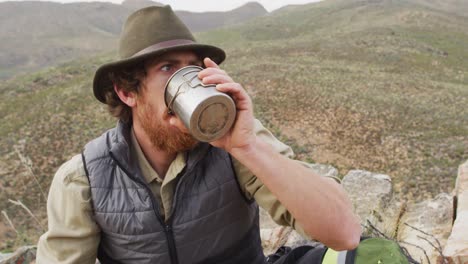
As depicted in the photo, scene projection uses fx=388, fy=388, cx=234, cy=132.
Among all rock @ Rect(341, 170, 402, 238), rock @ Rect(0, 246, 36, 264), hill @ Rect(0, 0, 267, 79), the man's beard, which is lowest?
hill @ Rect(0, 0, 267, 79)

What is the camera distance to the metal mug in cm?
146

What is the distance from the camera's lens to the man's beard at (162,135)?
195cm

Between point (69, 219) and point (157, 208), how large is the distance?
439mm

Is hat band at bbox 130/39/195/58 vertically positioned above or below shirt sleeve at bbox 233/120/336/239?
above

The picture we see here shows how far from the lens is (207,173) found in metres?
2.14

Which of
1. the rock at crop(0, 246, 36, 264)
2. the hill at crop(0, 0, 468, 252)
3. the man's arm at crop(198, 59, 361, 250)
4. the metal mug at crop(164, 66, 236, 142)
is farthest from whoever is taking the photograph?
the hill at crop(0, 0, 468, 252)

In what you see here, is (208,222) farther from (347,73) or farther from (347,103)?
(347,73)

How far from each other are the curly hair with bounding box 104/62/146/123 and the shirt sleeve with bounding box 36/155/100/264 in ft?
1.45

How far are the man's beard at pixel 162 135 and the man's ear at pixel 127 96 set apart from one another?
0.10 meters

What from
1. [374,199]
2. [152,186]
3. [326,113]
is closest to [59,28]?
[326,113]

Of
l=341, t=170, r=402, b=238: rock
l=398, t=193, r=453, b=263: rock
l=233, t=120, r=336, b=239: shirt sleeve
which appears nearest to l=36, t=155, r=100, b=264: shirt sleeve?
l=233, t=120, r=336, b=239: shirt sleeve

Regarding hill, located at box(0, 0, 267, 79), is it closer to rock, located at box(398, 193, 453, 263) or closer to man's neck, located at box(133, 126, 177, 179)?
rock, located at box(398, 193, 453, 263)

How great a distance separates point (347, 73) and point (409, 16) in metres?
28.1

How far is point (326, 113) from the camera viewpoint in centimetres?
1617
